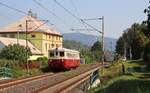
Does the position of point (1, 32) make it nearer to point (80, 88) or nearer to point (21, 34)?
point (21, 34)

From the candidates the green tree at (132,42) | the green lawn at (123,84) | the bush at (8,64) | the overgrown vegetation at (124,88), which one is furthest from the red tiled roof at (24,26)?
the overgrown vegetation at (124,88)

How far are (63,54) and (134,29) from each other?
91312 mm

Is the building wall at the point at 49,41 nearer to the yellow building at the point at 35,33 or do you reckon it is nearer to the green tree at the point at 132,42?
the yellow building at the point at 35,33

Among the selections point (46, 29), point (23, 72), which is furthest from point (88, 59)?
point (23, 72)

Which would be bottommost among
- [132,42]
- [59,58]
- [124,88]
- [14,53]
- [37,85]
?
[37,85]

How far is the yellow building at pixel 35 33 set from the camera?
340ft

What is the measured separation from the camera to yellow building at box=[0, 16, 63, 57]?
340 ft

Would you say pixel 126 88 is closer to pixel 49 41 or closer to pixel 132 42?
pixel 49 41

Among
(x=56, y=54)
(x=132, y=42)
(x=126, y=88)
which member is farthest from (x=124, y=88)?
(x=132, y=42)

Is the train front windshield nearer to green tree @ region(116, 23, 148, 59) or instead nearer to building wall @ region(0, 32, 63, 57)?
building wall @ region(0, 32, 63, 57)

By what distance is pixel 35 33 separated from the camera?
105750mm

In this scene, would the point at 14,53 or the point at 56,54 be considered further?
the point at 14,53

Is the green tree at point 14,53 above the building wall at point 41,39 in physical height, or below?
below

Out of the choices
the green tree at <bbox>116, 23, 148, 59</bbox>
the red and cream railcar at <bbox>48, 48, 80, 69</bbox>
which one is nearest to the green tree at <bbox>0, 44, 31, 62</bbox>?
the red and cream railcar at <bbox>48, 48, 80, 69</bbox>
